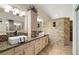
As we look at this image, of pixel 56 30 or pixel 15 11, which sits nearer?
pixel 15 11

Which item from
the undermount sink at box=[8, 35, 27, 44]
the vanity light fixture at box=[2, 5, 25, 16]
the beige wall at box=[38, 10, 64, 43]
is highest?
the vanity light fixture at box=[2, 5, 25, 16]

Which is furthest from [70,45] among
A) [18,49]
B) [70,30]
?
[18,49]

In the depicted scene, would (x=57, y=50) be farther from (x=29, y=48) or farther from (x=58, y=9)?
(x=58, y=9)

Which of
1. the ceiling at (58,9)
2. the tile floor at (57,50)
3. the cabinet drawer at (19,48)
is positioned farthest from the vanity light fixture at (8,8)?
the tile floor at (57,50)

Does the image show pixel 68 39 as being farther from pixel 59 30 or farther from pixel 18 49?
pixel 18 49

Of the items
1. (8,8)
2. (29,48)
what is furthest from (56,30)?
(8,8)

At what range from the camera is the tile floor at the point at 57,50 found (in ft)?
5.15

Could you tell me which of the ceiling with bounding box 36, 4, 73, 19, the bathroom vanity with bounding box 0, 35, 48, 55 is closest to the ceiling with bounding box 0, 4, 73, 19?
the ceiling with bounding box 36, 4, 73, 19

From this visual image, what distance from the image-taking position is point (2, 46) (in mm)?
1457

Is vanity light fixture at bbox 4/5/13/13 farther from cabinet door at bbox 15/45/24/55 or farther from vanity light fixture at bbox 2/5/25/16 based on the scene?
cabinet door at bbox 15/45/24/55

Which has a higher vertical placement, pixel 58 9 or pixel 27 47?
pixel 58 9

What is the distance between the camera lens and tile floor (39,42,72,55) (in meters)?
1.57

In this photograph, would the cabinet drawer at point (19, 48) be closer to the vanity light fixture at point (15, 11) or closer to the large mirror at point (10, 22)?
the large mirror at point (10, 22)

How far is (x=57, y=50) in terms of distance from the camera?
160 centimetres
